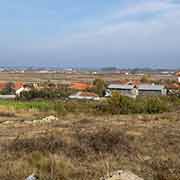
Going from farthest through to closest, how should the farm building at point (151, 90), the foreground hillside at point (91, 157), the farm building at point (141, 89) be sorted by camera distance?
the farm building at point (141, 89) → the farm building at point (151, 90) → the foreground hillside at point (91, 157)

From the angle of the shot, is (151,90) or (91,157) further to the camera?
(151,90)

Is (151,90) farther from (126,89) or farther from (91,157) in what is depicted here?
(91,157)

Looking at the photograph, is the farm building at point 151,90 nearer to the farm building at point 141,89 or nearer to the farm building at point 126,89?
the farm building at point 141,89

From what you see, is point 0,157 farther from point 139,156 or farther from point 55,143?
point 139,156

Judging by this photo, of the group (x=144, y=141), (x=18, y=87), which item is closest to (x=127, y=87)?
(x=18, y=87)

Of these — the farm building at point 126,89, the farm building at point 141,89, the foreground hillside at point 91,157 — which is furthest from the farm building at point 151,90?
the foreground hillside at point 91,157

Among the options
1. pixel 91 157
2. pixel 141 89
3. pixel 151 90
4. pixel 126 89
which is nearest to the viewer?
pixel 91 157

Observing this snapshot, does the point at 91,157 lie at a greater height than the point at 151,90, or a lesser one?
greater

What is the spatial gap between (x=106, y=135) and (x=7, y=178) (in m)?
4.40

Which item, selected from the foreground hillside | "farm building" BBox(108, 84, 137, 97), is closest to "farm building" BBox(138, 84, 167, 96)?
"farm building" BBox(108, 84, 137, 97)

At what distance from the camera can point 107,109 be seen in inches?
1254

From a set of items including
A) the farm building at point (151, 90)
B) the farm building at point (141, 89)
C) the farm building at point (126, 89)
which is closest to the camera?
the farm building at point (151, 90)

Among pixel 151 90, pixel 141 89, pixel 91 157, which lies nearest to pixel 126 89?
pixel 141 89

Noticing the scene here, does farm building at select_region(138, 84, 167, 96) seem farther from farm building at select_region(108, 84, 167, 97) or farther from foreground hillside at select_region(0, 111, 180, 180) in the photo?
foreground hillside at select_region(0, 111, 180, 180)
